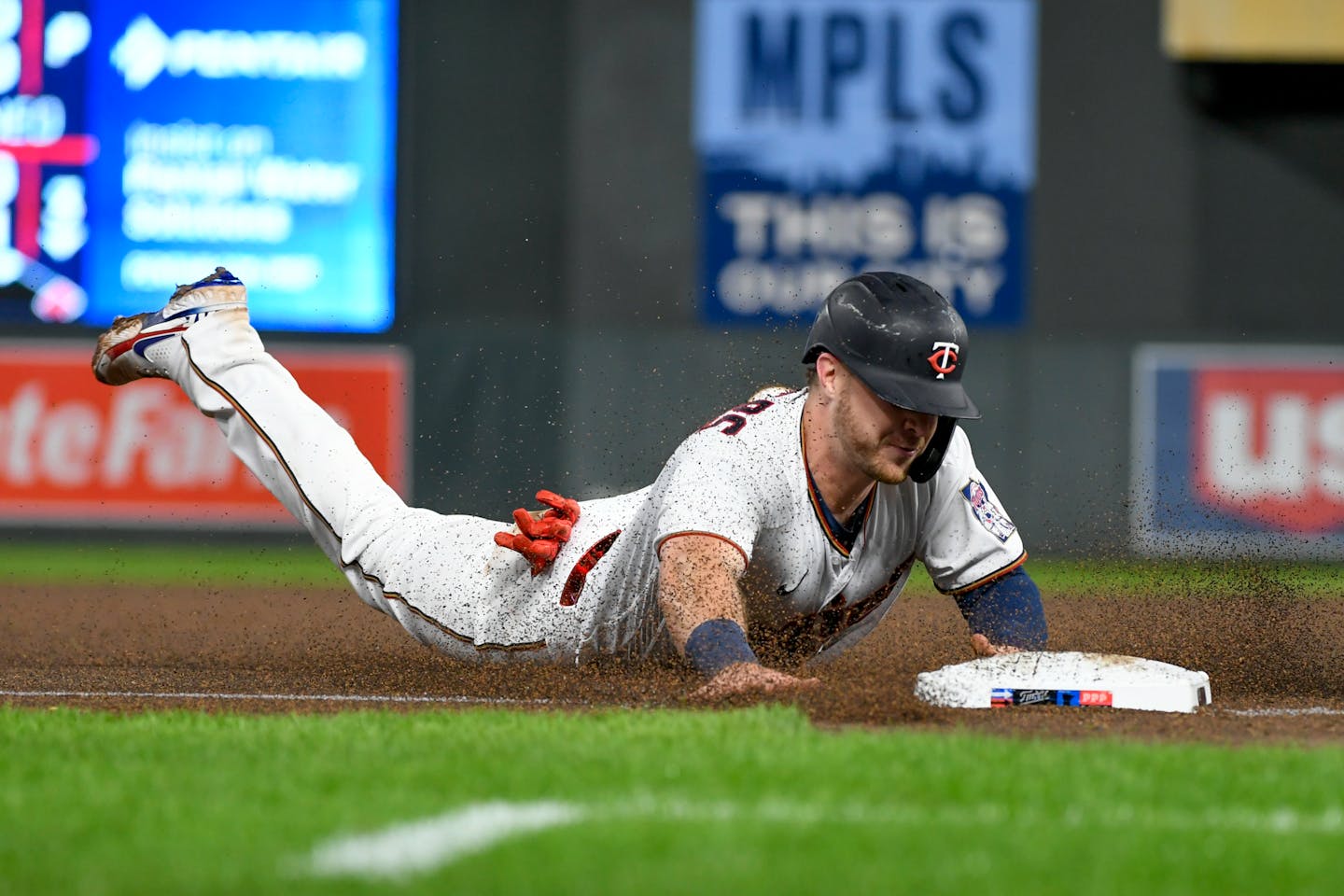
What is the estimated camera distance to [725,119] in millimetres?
10977

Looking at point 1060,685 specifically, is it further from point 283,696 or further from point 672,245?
point 672,245

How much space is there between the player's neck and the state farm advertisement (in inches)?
261

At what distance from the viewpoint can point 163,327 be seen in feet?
16.6

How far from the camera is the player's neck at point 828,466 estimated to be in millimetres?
3914

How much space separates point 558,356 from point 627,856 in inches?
348

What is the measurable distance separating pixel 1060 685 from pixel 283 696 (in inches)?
71.7

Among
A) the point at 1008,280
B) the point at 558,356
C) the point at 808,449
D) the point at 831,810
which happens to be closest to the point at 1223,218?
the point at 1008,280

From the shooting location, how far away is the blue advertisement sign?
10.4m

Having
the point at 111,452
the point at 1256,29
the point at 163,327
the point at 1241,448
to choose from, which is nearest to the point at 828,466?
the point at 163,327

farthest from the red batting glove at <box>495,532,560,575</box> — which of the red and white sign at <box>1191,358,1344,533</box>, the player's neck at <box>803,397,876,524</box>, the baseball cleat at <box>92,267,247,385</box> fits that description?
the red and white sign at <box>1191,358,1344,533</box>

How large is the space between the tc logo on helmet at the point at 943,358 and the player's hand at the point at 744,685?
0.76 m

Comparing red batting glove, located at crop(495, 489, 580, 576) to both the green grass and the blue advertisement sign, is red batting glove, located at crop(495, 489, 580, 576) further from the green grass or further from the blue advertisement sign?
the blue advertisement sign

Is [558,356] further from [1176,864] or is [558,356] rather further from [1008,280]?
[1176,864]

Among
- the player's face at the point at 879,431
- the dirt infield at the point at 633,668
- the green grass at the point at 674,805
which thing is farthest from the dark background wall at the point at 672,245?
the green grass at the point at 674,805
